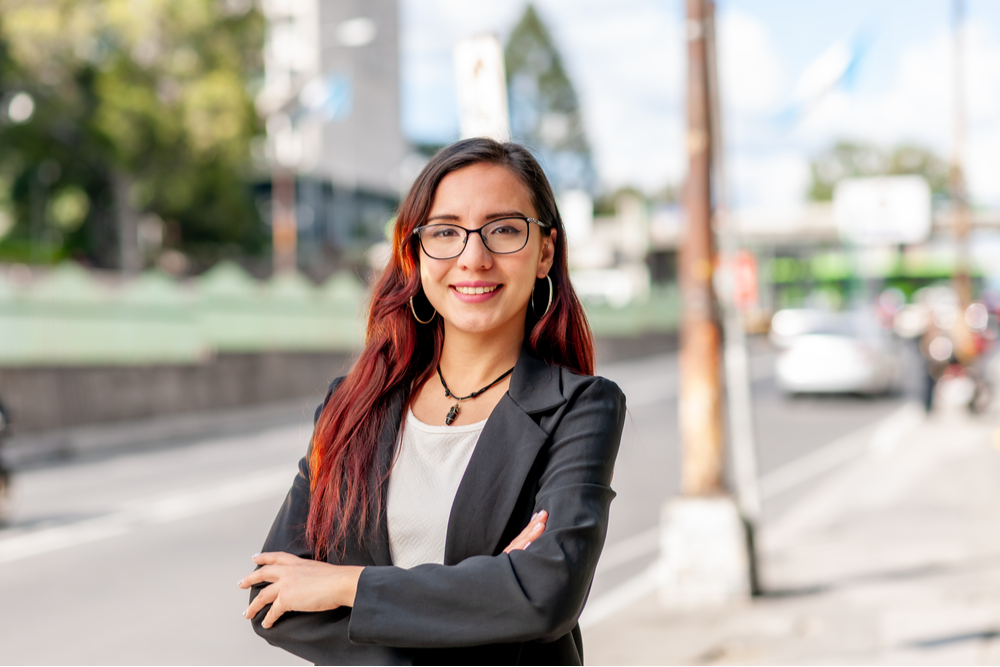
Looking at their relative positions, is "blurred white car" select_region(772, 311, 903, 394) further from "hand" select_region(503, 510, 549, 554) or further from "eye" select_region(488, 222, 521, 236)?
"hand" select_region(503, 510, 549, 554)

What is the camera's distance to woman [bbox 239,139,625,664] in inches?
67.9

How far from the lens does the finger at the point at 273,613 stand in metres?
1.86

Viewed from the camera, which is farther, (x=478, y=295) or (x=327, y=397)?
(x=327, y=397)

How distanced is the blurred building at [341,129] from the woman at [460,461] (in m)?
44.2

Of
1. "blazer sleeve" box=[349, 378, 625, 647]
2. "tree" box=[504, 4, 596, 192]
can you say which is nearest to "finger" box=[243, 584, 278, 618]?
"blazer sleeve" box=[349, 378, 625, 647]

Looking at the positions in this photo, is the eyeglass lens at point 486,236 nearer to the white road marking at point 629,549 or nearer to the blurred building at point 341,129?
the white road marking at point 629,549

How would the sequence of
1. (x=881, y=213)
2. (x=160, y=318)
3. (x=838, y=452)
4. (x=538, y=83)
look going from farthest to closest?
(x=538, y=83) < (x=160, y=318) < (x=838, y=452) < (x=881, y=213)

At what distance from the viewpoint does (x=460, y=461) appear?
6.17 feet

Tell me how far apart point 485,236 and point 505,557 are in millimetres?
571

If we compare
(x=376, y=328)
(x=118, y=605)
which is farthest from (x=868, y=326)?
(x=376, y=328)

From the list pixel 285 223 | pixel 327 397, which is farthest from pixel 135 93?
pixel 327 397

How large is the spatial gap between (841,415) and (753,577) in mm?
12778

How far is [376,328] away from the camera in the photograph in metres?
2.14

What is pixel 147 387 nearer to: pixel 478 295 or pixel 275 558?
pixel 275 558
